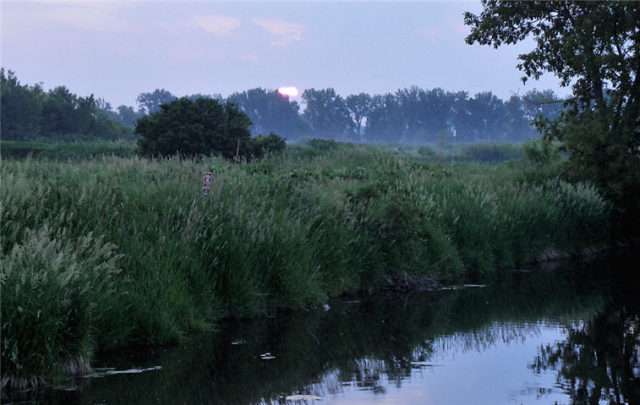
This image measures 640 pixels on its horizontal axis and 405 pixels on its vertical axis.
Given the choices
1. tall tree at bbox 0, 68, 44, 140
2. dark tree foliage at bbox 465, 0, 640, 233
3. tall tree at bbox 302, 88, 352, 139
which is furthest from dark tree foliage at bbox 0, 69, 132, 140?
tall tree at bbox 302, 88, 352, 139

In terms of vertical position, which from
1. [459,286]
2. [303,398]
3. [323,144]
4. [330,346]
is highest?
[323,144]

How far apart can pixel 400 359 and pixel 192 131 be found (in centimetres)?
2932

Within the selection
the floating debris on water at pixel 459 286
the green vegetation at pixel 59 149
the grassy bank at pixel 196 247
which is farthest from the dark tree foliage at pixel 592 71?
the green vegetation at pixel 59 149

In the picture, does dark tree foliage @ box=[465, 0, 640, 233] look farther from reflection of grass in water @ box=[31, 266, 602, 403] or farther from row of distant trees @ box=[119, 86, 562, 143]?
row of distant trees @ box=[119, 86, 562, 143]

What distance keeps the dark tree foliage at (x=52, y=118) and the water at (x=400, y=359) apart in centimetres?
6513

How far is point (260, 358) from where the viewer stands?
9.07 m

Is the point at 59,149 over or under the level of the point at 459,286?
over

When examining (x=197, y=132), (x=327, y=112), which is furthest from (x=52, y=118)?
(x=327, y=112)

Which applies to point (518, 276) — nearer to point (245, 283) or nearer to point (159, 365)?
point (245, 283)

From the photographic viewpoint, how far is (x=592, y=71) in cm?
2539

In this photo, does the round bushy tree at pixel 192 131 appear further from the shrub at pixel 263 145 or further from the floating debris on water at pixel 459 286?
the floating debris on water at pixel 459 286

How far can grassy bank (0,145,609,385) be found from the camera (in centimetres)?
794

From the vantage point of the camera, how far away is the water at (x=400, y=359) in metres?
7.43

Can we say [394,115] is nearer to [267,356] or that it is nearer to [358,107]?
[358,107]
